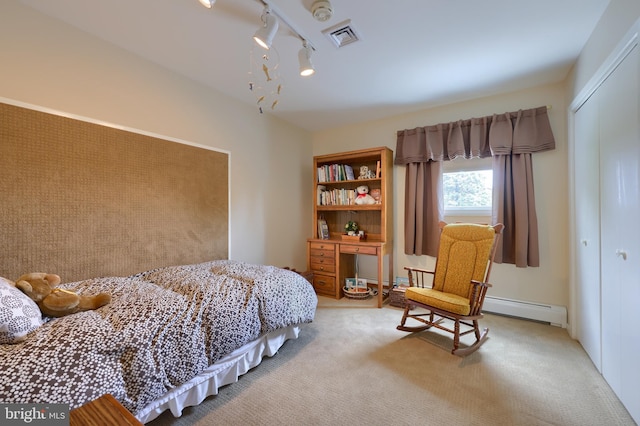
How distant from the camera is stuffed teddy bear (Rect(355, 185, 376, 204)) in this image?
350cm

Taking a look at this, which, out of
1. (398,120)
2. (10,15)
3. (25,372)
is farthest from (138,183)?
(398,120)

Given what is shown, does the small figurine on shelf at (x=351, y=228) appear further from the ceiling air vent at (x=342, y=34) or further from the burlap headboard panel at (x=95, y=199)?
the ceiling air vent at (x=342, y=34)

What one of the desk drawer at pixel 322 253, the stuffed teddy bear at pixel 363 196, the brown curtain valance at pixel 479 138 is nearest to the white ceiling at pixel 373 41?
the brown curtain valance at pixel 479 138

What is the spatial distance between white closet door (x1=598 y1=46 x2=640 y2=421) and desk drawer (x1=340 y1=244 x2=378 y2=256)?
1.91 meters

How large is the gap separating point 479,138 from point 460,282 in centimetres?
166

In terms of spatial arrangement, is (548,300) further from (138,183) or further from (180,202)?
(138,183)

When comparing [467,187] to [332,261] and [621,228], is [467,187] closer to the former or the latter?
[621,228]

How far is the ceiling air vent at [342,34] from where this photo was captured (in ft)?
6.04

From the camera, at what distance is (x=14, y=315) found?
3.58 ft

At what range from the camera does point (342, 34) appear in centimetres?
194

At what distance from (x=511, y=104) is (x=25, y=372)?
4.06 meters

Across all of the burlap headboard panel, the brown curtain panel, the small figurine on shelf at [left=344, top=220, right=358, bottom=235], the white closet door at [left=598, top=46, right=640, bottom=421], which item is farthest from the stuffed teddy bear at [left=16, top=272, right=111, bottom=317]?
the brown curtain panel

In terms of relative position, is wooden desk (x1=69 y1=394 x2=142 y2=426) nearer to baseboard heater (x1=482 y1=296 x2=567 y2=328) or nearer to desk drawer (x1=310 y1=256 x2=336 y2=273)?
desk drawer (x1=310 y1=256 x2=336 y2=273)

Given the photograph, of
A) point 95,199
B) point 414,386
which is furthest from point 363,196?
point 95,199
